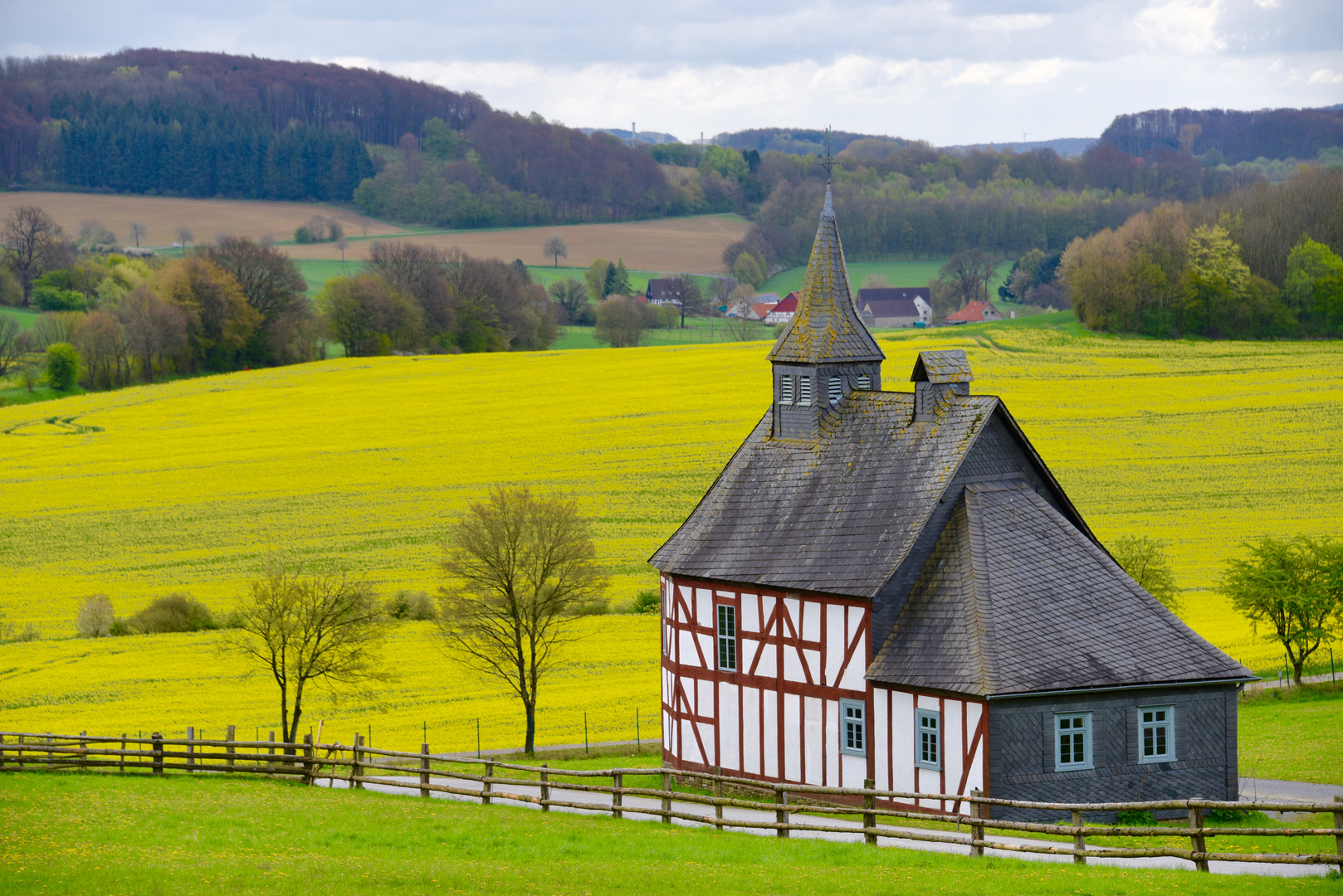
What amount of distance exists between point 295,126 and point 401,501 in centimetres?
13180

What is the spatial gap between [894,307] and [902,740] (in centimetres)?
11001

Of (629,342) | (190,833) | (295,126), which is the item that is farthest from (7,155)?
(190,833)

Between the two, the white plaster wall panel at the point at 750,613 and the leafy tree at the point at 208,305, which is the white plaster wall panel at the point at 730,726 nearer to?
the white plaster wall panel at the point at 750,613

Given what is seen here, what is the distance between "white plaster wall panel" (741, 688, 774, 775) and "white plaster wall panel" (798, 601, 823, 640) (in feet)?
6.82

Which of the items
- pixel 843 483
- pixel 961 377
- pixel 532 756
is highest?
pixel 961 377

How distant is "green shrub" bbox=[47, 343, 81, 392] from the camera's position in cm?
9638

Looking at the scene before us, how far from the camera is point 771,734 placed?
1320 inches

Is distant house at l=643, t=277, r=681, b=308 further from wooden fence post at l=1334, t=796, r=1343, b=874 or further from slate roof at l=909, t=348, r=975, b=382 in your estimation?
wooden fence post at l=1334, t=796, r=1343, b=874

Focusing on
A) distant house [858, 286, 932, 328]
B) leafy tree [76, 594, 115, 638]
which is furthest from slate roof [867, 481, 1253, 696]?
distant house [858, 286, 932, 328]

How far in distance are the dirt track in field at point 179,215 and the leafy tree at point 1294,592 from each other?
12799 centimetres

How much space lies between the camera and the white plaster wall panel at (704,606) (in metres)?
35.2

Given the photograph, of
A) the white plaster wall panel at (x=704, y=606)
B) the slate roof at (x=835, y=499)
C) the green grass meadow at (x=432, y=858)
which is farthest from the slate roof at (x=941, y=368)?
the green grass meadow at (x=432, y=858)

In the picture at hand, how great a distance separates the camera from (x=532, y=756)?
38719 mm

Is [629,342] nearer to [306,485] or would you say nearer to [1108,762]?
[306,485]
